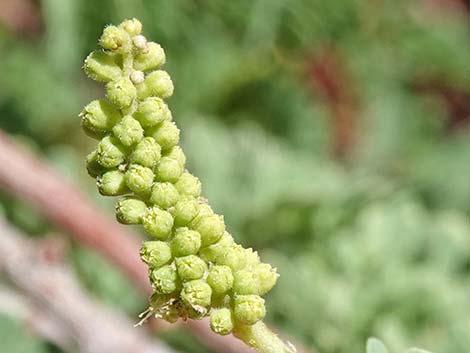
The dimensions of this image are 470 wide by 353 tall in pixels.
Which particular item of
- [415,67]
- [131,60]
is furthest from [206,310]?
[415,67]

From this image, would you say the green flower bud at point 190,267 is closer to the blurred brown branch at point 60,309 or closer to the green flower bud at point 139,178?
the green flower bud at point 139,178

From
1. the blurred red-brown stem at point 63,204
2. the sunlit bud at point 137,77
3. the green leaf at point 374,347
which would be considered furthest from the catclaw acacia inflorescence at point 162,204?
the blurred red-brown stem at point 63,204

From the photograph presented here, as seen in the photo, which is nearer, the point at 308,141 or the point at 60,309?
the point at 60,309

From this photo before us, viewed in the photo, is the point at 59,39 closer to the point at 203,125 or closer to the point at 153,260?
the point at 203,125

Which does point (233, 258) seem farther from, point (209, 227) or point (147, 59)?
point (147, 59)

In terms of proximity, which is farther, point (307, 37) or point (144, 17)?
point (307, 37)

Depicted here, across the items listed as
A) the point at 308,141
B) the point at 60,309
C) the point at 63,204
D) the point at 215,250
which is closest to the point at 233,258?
the point at 215,250

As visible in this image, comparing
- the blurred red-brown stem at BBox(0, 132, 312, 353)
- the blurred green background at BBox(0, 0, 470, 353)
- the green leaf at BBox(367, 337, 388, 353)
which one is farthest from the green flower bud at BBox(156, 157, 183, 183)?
the blurred red-brown stem at BBox(0, 132, 312, 353)
